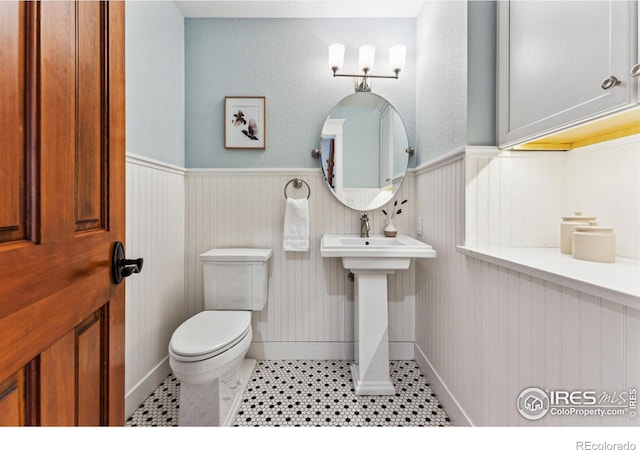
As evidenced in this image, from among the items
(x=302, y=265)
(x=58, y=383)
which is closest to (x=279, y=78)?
(x=302, y=265)

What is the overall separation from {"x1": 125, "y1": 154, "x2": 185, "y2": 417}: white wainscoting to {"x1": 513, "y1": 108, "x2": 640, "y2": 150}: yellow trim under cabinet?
178 centimetres

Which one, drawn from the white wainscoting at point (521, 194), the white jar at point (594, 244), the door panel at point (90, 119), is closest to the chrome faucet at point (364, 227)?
the white wainscoting at point (521, 194)

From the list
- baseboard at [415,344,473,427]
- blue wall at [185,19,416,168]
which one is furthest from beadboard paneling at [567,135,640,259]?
blue wall at [185,19,416,168]

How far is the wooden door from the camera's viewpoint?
1.37 feet

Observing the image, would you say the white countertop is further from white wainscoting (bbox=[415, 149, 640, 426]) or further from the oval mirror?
the oval mirror

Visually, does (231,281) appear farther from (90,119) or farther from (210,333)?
(90,119)

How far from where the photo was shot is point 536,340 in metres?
0.88

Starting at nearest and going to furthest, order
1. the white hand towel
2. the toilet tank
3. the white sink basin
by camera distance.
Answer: the white sink basin < the toilet tank < the white hand towel

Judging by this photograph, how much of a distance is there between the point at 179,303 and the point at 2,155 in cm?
168

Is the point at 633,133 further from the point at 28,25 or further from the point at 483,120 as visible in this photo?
the point at 28,25

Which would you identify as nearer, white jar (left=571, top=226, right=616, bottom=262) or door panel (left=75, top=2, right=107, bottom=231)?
door panel (left=75, top=2, right=107, bottom=231)

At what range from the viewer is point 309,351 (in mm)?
1946

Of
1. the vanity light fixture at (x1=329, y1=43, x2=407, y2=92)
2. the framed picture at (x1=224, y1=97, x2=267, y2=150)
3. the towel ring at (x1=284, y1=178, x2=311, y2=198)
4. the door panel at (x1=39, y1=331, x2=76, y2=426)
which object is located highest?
the vanity light fixture at (x1=329, y1=43, x2=407, y2=92)
